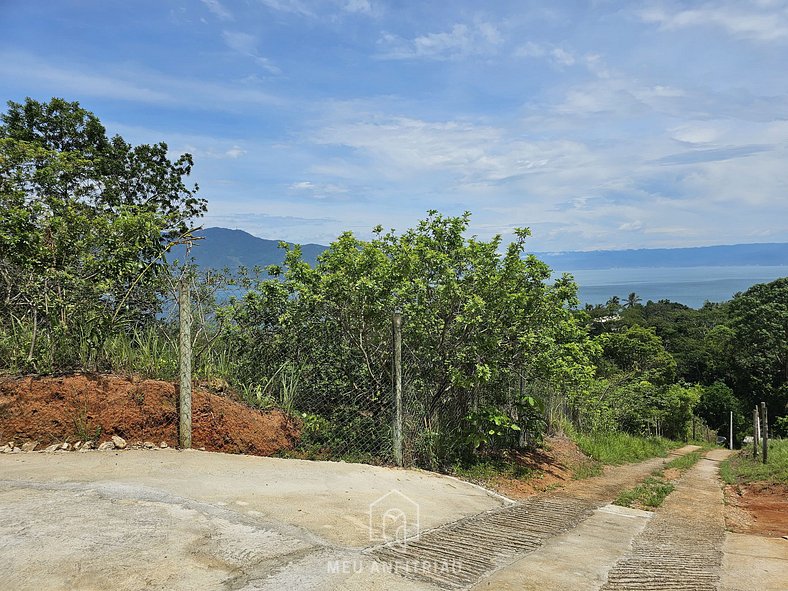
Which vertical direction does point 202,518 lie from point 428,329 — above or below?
below

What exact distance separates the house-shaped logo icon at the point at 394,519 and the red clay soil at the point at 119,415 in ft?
6.72

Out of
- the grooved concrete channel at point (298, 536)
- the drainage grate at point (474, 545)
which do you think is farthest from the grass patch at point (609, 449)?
the drainage grate at point (474, 545)

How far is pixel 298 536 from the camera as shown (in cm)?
393

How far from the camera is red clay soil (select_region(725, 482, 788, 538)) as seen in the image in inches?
249

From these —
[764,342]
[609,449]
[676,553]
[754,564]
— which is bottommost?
[609,449]

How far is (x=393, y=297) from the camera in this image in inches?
284

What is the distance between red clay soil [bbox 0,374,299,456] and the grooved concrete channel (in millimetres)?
408

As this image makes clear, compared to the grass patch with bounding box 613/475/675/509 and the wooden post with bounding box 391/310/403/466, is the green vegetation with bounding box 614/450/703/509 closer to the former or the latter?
the grass patch with bounding box 613/475/675/509

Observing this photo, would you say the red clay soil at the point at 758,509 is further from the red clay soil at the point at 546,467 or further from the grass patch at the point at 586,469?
the red clay soil at the point at 546,467

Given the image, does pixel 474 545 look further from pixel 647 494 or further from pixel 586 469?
pixel 586 469

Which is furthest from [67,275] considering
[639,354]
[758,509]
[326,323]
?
[639,354]

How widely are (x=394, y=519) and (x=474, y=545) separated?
77 centimetres

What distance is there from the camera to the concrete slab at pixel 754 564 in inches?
143

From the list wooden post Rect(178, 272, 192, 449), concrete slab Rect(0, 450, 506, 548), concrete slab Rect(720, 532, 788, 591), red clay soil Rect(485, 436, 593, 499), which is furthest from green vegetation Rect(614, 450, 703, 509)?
wooden post Rect(178, 272, 192, 449)
